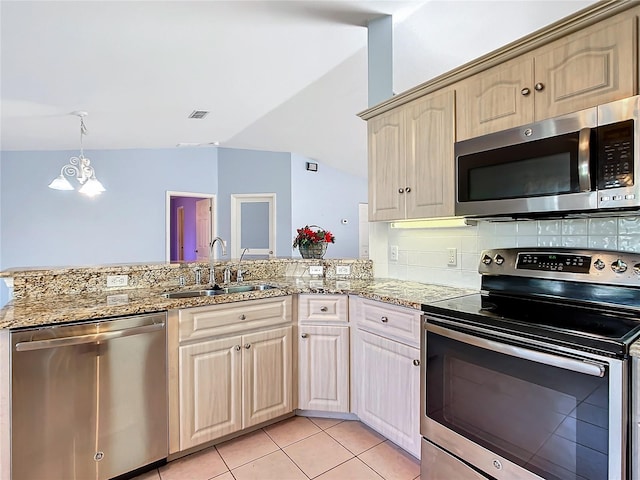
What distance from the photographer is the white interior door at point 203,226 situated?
6.20 m

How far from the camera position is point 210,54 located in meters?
Result: 2.60

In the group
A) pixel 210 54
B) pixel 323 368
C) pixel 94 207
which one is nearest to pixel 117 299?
pixel 323 368

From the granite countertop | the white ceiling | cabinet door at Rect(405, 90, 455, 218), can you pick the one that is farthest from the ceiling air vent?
cabinet door at Rect(405, 90, 455, 218)

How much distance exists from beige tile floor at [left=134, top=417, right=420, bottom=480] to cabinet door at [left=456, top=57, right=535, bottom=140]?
178 cm

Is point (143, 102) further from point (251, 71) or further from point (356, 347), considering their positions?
point (356, 347)

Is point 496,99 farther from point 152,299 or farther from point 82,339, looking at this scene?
point 82,339

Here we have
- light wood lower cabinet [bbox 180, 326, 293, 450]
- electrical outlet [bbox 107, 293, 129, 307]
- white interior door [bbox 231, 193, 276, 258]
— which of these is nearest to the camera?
electrical outlet [bbox 107, 293, 129, 307]

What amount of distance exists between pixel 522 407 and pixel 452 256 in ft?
3.50

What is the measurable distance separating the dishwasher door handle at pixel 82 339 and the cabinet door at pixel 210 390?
0.23 m

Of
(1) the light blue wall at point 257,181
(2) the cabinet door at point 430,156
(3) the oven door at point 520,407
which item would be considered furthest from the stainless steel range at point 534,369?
(1) the light blue wall at point 257,181

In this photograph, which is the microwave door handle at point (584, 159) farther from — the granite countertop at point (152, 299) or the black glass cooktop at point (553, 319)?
the granite countertop at point (152, 299)

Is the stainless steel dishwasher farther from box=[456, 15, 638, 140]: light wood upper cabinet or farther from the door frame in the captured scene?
the door frame

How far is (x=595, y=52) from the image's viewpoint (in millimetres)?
1366

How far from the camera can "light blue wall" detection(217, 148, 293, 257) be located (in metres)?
6.03
